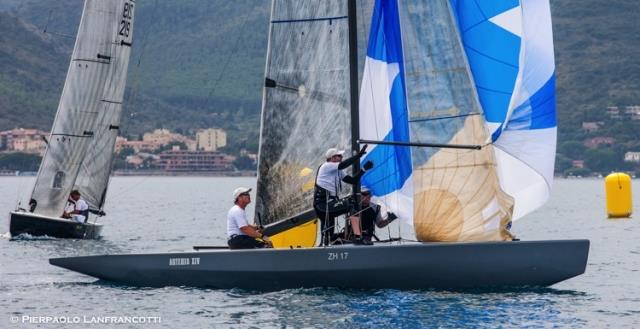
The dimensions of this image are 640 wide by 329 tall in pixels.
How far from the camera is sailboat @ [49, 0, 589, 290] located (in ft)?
57.2

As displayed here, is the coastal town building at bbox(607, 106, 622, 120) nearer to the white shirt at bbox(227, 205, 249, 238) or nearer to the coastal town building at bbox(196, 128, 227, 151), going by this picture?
the coastal town building at bbox(196, 128, 227, 151)

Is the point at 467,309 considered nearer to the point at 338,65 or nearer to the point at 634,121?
the point at 338,65

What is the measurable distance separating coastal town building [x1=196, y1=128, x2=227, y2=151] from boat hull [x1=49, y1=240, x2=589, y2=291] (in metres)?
170

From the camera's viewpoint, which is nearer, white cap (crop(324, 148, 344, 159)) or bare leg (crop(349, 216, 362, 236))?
bare leg (crop(349, 216, 362, 236))

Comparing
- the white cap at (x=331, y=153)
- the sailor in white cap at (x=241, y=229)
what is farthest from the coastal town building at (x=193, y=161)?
the white cap at (x=331, y=153)

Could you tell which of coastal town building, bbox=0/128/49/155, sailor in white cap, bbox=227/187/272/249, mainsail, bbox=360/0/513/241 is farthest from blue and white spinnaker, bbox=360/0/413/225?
coastal town building, bbox=0/128/49/155

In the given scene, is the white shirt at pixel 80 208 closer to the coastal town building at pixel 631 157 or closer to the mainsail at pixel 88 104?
the mainsail at pixel 88 104

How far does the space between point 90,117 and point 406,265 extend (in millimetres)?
16302

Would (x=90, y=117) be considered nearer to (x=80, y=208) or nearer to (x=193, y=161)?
(x=80, y=208)

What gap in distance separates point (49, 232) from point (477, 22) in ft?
47.0

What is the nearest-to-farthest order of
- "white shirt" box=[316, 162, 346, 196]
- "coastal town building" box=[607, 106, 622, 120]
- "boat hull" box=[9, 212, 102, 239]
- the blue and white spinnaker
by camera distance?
1. "white shirt" box=[316, 162, 346, 196]
2. the blue and white spinnaker
3. "boat hull" box=[9, 212, 102, 239]
4. "coastal town building" box=[607, 106, 622, 120]

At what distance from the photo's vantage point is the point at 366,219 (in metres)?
18.5

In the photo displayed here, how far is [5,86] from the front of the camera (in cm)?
17538

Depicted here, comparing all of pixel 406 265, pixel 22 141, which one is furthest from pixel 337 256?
pixel 22 141
